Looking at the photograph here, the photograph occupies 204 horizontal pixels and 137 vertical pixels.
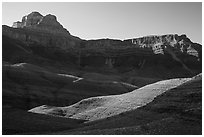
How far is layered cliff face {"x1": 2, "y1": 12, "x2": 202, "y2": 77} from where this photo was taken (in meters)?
132

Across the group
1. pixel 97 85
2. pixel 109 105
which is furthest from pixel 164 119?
pixel 97 85

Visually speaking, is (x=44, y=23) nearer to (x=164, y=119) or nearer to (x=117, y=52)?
(x=117, y=52)

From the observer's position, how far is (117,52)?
13988cm

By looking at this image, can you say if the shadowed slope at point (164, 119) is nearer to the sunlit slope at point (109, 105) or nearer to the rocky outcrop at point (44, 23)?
the sunlit slope at point (109, 105)

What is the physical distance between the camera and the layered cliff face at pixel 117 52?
132 meters

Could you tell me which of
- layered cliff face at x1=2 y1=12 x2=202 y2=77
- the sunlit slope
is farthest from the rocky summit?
the sunlit slope

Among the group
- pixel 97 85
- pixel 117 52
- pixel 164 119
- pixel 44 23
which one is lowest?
pixel 97 85

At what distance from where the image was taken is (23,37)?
136125 millimetres

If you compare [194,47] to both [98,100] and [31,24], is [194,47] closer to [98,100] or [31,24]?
[31,24]

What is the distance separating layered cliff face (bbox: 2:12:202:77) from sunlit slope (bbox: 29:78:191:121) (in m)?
82.7

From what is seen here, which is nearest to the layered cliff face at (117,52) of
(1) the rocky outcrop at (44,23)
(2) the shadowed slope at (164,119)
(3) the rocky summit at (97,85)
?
(3) the rocky summit at (97,85)

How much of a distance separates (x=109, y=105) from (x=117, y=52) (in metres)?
102

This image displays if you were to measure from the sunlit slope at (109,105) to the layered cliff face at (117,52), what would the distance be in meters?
82.7

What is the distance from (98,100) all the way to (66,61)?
8613 centimetres
